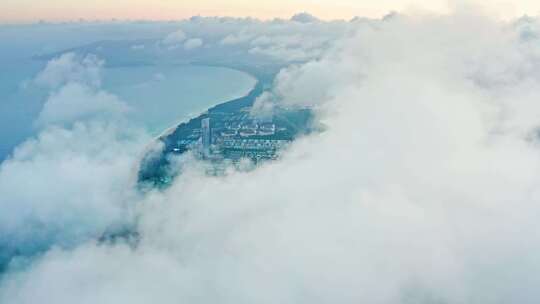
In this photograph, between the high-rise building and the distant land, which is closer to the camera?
the distant land

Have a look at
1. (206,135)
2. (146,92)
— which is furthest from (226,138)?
(146,92)

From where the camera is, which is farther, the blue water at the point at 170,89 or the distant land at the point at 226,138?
the blue water at the point at 170,89

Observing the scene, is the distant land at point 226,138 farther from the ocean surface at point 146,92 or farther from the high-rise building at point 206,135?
the ocean surface at point 146,92

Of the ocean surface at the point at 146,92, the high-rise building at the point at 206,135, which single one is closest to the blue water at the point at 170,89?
the ocean surface at the point at 146,92

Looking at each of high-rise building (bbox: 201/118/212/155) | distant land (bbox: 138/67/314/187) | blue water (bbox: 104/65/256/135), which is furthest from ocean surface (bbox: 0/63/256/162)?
distant land (bbox: 138/67/314/187)

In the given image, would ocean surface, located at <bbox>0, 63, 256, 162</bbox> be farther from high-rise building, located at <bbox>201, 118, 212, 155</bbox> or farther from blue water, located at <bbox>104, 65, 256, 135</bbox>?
high-rise building, located at <bbox>201, 118, 212, 155</bbox>

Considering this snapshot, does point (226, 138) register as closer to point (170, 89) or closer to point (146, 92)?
point (146, 92)

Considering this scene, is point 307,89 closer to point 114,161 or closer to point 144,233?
point 114,161
